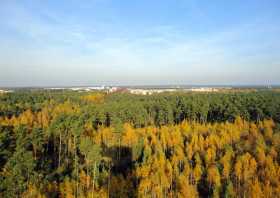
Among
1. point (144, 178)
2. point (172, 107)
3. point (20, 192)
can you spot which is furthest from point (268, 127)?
point (20, 192)

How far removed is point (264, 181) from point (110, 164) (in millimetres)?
16548

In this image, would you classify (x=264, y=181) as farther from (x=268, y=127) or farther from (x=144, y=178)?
(x=268, y=127)

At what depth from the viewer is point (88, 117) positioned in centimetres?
4634

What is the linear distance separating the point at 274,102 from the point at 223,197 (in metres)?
36.0

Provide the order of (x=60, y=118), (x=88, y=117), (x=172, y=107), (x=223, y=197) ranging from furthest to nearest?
1. (x=172, y=107)
2. (x=88, y=117)
3. (x=60, y=118)
4. (x=223, y=197)

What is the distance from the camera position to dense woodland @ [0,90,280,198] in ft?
71.1

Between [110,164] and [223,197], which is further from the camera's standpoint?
[110,164]

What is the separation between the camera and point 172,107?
2147 inches

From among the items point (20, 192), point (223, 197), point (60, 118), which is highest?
point (60, 118)

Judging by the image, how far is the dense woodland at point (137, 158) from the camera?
21.7 meters

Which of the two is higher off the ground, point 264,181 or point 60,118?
point 60,118

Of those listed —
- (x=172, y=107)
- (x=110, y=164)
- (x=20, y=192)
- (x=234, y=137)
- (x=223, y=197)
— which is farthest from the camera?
(x=172, y=107)

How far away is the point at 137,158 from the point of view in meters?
31.0

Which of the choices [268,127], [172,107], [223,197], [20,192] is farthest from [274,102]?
[20,192]
